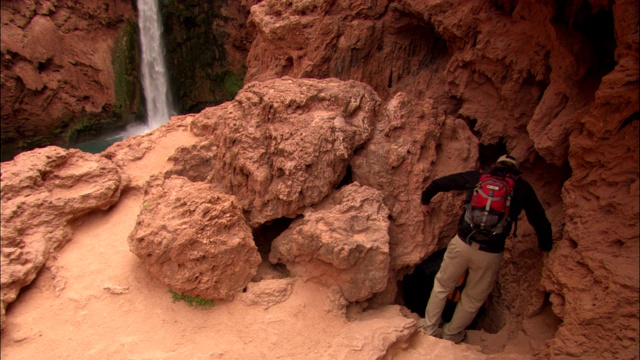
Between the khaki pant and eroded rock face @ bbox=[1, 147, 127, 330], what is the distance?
307cm

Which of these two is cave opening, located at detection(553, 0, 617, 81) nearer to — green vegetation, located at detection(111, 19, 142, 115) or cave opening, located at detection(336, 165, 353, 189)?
cave opening, located at detection(336, 165, 353, 189)

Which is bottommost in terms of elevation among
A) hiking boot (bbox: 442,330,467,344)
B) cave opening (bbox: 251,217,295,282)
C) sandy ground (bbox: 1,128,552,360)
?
hiking boot (bbox: 442,330,467,344)

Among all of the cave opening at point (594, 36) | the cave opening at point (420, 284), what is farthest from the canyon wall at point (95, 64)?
the cave opening at point (594, 36)

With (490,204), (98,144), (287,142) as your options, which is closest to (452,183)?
(490,204)

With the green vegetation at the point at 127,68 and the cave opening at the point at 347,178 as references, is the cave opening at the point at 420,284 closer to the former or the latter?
the cave opening at the point at 347,178

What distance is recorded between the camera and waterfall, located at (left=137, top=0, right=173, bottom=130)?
10164mm

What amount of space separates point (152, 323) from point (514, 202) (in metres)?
2.93

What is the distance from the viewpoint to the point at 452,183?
3.61m

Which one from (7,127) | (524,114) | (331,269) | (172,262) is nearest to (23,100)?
(7,127)

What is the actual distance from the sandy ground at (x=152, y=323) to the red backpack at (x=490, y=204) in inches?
38.0

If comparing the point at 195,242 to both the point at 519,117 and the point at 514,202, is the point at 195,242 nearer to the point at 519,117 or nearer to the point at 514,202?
the point at 514,202

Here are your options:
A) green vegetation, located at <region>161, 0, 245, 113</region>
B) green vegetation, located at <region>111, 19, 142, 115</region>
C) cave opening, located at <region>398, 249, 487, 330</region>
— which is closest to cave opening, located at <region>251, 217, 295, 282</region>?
cave opening, located at <region>398, 249, 487, 330</region>

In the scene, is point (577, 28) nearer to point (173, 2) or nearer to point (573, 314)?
point (573, 314)

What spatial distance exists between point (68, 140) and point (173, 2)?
4.11m
